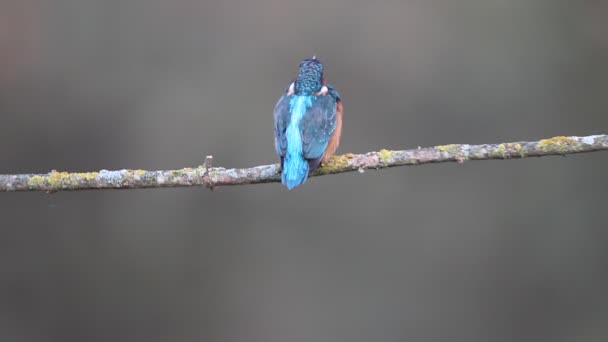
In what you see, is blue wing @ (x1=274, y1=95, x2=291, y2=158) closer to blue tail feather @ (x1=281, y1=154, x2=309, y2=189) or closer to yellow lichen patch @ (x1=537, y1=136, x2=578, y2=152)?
blue tail feather @ (x1=281, y1=154, x2=309, y2=189)

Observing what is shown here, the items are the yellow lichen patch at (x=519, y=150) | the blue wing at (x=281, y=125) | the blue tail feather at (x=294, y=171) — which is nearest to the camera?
the yellow lichen patch at (x=519, y=150)

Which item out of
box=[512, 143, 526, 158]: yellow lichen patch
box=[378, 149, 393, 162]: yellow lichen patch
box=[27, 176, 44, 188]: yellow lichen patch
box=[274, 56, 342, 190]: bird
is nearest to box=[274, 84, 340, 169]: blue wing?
box=[274, 56, 342, 190]: bird

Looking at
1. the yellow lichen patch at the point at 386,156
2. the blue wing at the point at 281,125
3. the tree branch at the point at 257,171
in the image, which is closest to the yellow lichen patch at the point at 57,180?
the tree branch at the point at 257,171

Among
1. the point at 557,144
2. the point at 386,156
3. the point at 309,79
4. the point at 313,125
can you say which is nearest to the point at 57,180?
the point at 313,125

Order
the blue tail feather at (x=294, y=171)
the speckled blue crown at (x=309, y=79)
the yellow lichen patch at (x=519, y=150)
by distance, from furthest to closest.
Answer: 1. the speckled blue crown at (x=309, y=79)
2. the blue tail feather at (x=294, y=171)
3. the yellow lichen patch at (x=519, y=150)

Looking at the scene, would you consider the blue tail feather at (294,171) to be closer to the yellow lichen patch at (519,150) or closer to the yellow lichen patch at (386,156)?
the yellow lichen patch at (386,156)

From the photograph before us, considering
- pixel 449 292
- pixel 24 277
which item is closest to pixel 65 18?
pixel 24 277

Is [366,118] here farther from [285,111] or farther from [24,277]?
[24,277]
